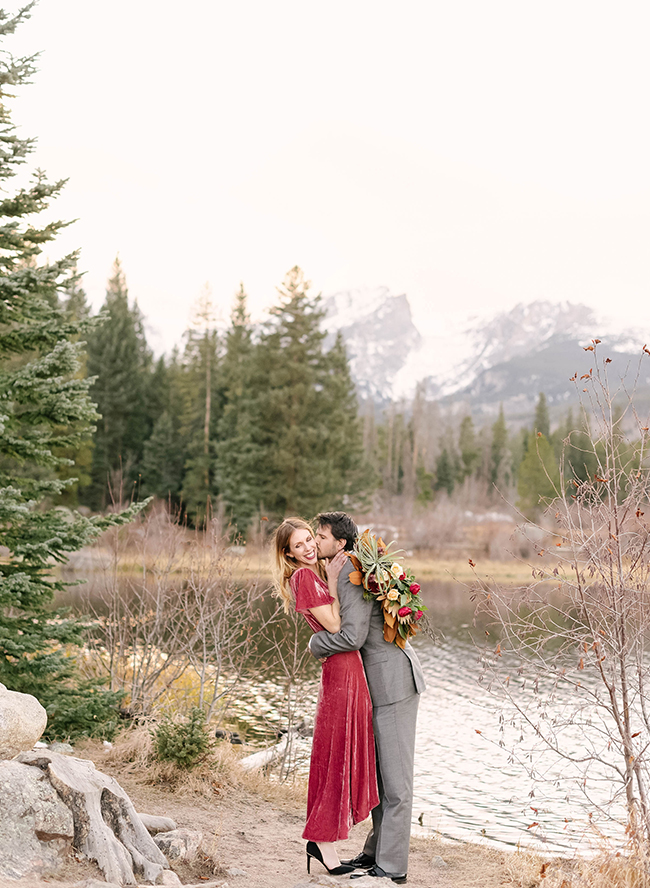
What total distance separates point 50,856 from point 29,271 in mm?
5282

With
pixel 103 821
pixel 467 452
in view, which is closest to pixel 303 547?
pixel 103 821

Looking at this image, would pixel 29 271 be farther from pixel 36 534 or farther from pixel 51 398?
pixel 36 534

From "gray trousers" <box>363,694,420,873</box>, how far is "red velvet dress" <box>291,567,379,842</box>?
0.26 ft

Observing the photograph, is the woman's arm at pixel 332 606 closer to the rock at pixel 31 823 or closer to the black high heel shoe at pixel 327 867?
the black high heel shoe at pixel 327 867

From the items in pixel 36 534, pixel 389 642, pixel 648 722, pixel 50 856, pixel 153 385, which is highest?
pixel 153 385

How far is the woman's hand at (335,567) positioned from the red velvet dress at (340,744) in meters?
0.07

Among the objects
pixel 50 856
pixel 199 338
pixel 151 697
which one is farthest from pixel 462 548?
pixel 50 856

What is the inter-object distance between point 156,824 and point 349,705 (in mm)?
1732

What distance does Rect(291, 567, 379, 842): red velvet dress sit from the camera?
15.6 ft

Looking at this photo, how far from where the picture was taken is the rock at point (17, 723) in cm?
482

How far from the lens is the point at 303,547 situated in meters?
4.88

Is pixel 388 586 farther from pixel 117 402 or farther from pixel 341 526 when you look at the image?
pixel 117 402

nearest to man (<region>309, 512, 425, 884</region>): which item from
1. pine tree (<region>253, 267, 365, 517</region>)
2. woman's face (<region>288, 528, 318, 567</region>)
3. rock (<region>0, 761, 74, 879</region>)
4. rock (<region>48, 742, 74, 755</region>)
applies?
woman's face (<region>288, 528, 318, 567</region>)

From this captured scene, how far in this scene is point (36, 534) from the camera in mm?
7758
